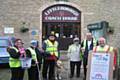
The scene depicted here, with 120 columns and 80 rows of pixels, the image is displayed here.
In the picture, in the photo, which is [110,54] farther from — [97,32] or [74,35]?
[74,35]

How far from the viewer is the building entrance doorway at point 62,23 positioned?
118 feet

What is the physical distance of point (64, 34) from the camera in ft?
119

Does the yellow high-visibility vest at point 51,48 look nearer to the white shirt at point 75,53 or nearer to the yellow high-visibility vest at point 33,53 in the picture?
the white shirt at point 75,53

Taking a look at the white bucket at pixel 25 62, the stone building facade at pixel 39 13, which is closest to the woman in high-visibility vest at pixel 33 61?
the white bucket at pixel 25 62

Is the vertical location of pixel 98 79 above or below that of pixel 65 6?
below

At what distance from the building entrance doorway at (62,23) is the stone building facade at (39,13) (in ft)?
1.51

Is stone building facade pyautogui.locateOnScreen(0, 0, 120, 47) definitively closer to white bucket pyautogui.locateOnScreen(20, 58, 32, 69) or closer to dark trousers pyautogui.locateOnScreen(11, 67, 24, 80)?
white bucket pyautogui.locateOnScreen(20, 58, 32, 69)

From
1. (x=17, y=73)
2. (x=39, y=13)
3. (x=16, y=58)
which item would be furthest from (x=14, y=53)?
(x=39, y=13)

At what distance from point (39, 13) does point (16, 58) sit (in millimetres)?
21612

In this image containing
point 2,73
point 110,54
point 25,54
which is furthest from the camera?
point 2,73

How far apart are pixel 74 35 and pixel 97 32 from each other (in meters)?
17.5

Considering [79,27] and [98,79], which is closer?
[98,79]

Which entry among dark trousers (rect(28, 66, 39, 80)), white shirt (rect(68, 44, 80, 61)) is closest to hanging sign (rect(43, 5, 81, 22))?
white shirt (rect(68, 44, 80, 61))

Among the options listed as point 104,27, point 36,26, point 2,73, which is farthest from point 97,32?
point 36,26
